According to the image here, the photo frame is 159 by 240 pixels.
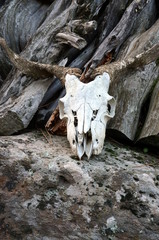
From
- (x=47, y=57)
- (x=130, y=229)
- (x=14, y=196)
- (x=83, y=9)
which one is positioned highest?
(x=83, y=9)

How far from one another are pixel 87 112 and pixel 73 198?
0.79 m

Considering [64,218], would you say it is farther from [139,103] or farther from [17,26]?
[17,26]

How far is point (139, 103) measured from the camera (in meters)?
4.16

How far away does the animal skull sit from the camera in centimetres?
296

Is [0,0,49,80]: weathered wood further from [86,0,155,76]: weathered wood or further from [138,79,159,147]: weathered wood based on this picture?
[138,79,159,147]: weathered wood

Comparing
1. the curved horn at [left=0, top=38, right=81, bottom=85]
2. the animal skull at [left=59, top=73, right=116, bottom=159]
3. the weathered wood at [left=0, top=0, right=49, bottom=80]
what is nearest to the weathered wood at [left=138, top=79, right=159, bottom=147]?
the animal skull at [left=59, top=73, right=116, bottom=159]

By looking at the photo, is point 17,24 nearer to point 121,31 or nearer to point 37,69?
point 121,31

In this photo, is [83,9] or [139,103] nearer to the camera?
[139,103]

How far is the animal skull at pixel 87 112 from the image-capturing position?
296 centimetres

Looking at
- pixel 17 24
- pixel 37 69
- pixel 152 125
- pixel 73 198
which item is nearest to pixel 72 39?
pixel 37 69

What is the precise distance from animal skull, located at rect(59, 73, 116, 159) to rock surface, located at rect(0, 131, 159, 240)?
0.50 ft

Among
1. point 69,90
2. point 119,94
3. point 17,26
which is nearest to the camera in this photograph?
point 69,90

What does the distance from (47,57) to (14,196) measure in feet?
8.43

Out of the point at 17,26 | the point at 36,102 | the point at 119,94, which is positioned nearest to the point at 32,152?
the point at 36,102
